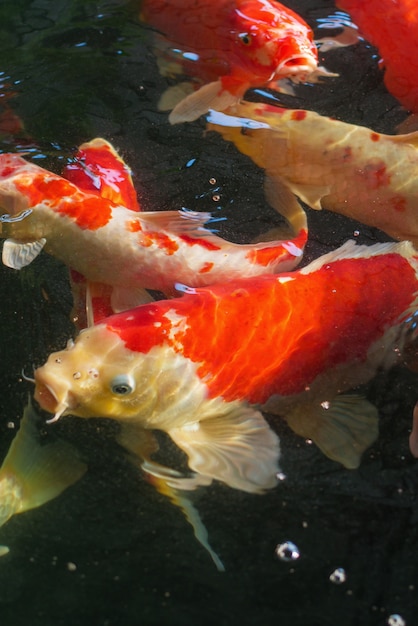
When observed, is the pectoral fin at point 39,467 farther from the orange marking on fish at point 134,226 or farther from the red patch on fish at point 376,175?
the red patch on fish at point 376,175

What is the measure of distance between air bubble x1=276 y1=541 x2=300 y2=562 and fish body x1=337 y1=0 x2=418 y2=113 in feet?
8.91

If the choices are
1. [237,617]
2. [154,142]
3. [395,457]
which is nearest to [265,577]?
[237,617]

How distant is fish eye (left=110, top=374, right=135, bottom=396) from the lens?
234cm

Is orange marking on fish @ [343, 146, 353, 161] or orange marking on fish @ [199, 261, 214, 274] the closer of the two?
orange marking on fish @ [199, 261, 214, 274]

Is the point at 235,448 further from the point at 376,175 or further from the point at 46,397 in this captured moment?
the point at 376,175

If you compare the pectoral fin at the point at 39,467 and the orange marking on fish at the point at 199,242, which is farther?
the orange marking on fish at the point at 199,242

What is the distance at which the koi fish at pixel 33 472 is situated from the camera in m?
2.56

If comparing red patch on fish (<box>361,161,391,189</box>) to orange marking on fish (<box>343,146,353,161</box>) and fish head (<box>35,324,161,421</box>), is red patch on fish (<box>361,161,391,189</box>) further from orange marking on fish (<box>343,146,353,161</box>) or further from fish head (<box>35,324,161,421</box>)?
fish head (<box>35,324,161,421</box>)

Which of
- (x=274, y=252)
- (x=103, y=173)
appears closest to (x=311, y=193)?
(x=274, y=252)

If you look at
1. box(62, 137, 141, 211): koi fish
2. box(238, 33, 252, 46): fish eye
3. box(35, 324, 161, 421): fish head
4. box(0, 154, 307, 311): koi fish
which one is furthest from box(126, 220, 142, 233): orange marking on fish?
box(238, 33, 252, 46): fish eye

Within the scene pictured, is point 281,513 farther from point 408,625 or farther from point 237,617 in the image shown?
point 408,625

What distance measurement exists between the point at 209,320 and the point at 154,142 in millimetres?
1717

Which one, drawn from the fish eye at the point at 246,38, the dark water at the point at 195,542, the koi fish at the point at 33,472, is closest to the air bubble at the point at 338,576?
the dark water at the point at 195,542

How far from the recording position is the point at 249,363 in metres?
2.53
